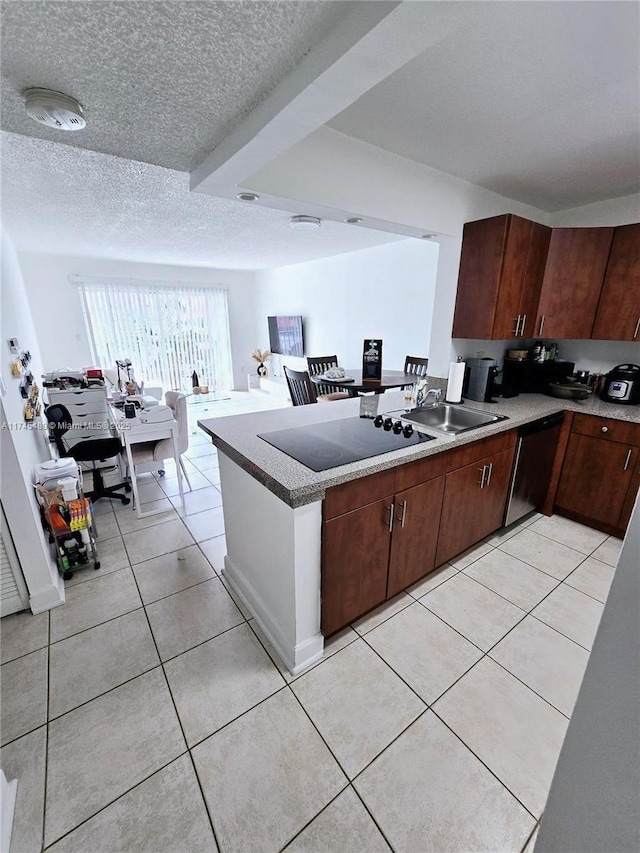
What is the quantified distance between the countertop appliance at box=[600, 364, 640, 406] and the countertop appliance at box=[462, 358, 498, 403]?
849mm

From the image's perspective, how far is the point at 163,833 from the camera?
3.46 ft

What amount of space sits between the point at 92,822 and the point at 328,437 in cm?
158

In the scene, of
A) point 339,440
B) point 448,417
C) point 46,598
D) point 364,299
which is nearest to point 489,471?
point 448,417

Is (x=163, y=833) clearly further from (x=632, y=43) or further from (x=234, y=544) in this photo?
(x=632, y=43)

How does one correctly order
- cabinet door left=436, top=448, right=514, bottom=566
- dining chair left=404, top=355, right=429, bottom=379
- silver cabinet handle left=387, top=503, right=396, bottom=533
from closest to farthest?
silver cabinet handle left=387, top=503, right=396, bottom=533 → cabinet door left=436, top=448, right=514, bottom=566 → dining chair left=404, top=355, right=429, bottom=379

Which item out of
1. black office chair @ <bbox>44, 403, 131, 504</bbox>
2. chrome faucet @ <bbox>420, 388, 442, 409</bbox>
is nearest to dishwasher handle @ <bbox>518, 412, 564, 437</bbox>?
chrome faucet @ <bbox>420, 388, 442, 409</bbox>

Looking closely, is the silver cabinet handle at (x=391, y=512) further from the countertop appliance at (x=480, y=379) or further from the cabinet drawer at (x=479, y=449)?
the countertop appliance at (x=480, y=379)

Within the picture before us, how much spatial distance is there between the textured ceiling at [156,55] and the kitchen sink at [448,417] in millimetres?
1711

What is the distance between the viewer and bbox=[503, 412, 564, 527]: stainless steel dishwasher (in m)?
2.32

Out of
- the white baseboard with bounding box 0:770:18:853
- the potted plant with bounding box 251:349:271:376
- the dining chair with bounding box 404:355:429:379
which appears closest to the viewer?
the white baseboard with bounding box 0:770:18:853

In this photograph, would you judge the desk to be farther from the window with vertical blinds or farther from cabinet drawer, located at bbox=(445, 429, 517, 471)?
the window with vertical blinds

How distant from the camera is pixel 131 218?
3270 mm

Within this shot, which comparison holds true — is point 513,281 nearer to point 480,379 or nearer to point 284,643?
point 480,379

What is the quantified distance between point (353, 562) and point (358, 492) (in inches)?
13.8
